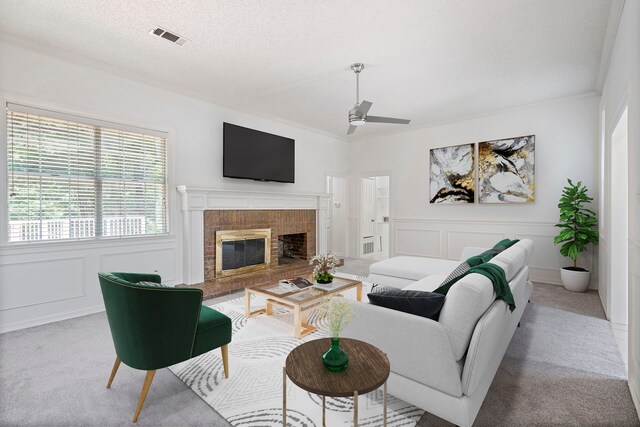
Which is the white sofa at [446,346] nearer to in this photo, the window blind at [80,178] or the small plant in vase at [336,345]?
the small plant in vase at [336,345]

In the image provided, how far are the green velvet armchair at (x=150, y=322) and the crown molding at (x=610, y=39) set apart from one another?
383 centimetres

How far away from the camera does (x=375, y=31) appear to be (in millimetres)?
2955

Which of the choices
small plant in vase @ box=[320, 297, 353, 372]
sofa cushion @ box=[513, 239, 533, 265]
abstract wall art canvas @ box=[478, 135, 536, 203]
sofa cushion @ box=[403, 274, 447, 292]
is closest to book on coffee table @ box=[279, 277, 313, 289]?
sofa cushion @ box=[403, 274, 447, 292]

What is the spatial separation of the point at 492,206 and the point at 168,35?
17.4 feet

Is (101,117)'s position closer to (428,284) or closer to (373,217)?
(428,284)

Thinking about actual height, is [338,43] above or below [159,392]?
above

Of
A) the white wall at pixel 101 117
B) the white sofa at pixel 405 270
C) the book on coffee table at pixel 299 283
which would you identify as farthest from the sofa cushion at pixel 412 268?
the white wall at pixel 101 117

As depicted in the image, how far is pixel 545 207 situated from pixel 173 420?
5557 millimetres

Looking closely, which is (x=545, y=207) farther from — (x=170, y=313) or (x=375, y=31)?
(x=170, y=313)

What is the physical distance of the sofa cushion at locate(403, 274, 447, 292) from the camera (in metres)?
3.06

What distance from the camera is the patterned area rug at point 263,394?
1.81 m

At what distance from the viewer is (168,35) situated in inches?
119

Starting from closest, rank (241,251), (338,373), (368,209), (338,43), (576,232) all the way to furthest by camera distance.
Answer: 1. (338,373)
2. (338,43)
3. (576,232)
4. (241,251)
5. (368,209)

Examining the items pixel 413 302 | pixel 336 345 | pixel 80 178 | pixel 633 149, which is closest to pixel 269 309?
pixel 413 302
